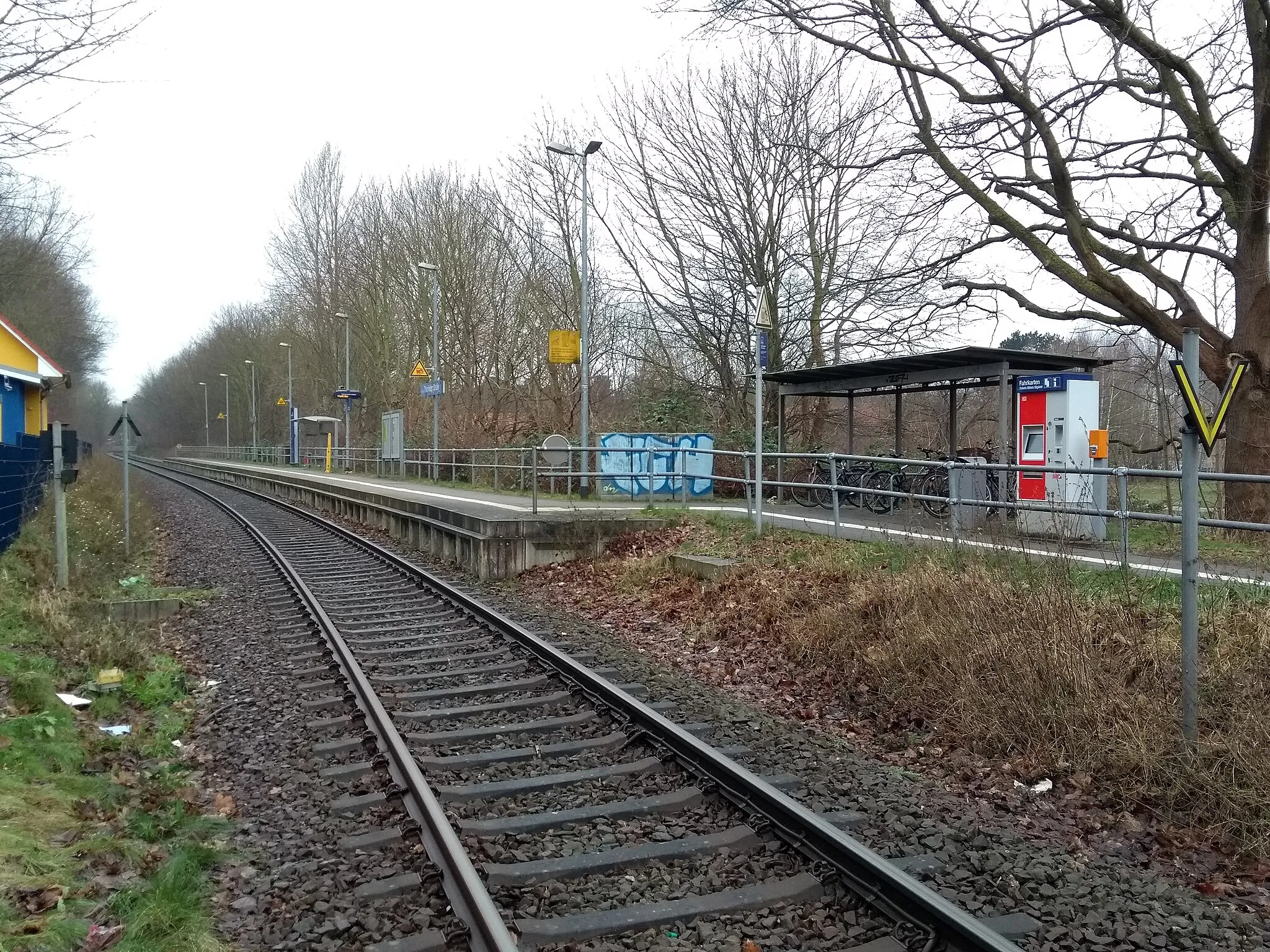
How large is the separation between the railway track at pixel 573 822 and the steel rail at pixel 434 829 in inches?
0.5

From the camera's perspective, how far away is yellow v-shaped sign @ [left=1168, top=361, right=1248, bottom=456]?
476cm

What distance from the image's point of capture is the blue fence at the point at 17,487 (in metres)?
12.8

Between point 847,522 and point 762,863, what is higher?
point 847,522

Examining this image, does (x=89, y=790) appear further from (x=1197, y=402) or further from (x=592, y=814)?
(x=1197, y=402)

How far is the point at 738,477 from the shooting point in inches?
914

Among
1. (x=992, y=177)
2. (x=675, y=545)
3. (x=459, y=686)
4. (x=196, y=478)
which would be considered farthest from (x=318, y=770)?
(x=196, y=478)

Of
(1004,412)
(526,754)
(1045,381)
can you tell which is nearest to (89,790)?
(526,754)

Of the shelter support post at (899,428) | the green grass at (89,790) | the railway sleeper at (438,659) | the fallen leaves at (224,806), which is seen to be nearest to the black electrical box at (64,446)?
the green grass at (89,790)

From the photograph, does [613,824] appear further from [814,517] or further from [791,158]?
→ [791,158]

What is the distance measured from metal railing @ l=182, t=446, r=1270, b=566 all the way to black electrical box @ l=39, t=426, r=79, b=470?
251 inches

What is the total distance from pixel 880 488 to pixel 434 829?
15354 millimetres

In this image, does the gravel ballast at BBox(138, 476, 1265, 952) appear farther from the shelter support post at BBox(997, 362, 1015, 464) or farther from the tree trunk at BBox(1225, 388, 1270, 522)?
the tree trunk at BBox(1225, 388, 1270, 522)

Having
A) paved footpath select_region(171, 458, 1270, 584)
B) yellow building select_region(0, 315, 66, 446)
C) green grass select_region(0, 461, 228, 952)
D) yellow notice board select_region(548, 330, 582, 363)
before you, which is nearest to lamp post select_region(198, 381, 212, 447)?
yellow building select_region(0, 315, 66, 446)

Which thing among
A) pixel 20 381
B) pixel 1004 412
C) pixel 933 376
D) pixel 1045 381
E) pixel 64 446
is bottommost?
pixel 64 446
